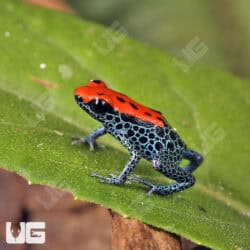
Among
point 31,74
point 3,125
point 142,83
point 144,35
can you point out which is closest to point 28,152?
point 3,125

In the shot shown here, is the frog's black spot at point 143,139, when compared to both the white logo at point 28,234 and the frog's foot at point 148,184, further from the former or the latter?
the white logo at point 28,234

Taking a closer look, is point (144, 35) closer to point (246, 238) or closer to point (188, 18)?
point (188, 18)

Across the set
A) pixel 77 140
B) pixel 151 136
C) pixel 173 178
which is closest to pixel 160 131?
pixel 151 136

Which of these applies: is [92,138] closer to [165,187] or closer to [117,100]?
[117,100]

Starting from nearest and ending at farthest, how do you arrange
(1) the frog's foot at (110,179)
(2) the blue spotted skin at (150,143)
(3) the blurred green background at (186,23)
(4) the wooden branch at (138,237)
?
(4) the wooden branch at (138,237) < (1) the frog's foot at (110,179) < (2) the blue spotted skin at (150,143) < (3) the blurred green background at (186,23)

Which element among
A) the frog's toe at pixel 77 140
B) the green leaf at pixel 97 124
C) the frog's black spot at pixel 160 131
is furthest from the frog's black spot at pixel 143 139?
the frog's toe at pixel 77 140

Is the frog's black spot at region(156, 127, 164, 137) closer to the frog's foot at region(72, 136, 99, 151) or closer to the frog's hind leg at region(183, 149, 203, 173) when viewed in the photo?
the frog's hind leg at region(183, 149, 203, 173)
